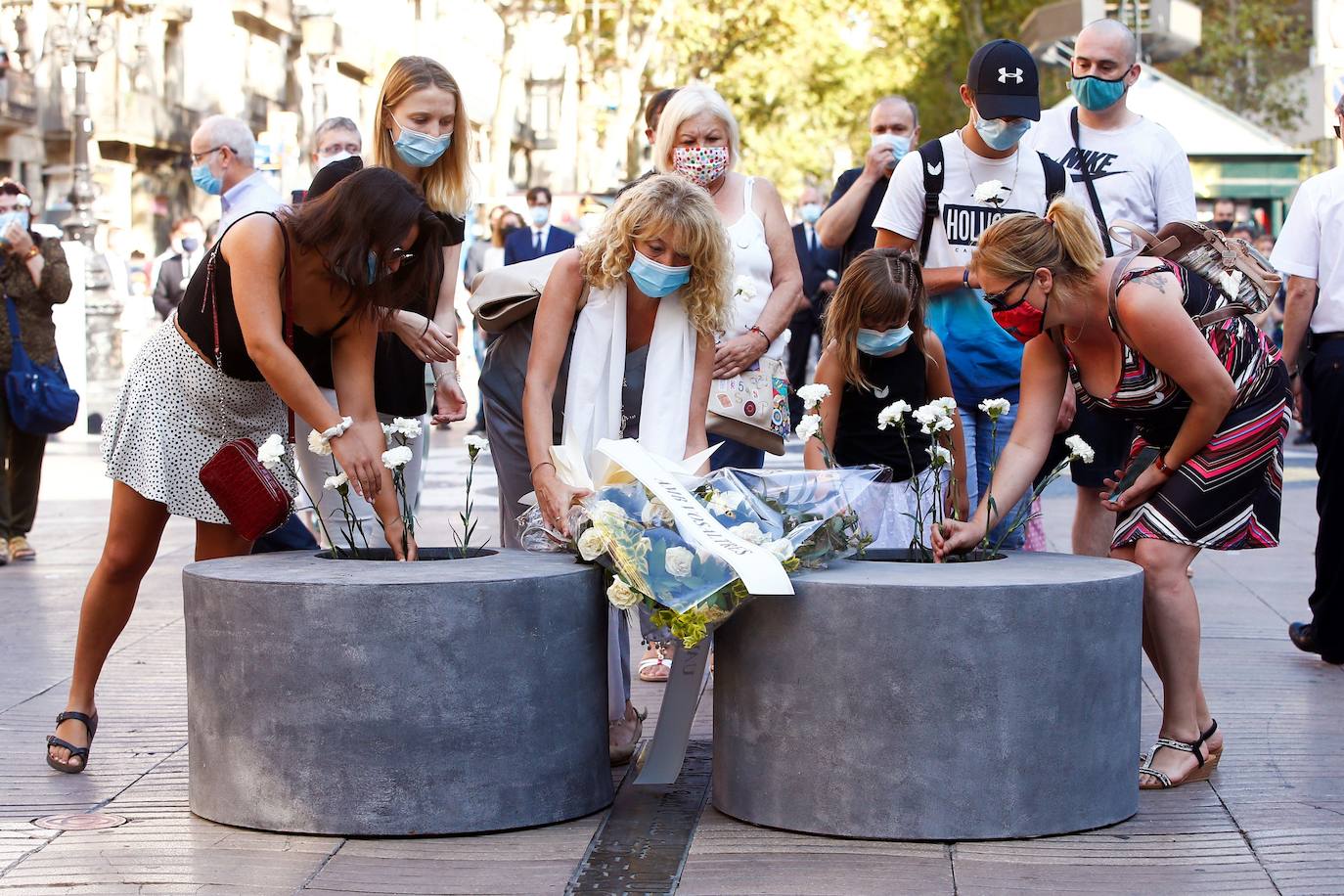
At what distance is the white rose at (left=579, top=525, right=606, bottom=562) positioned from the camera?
4.79 m

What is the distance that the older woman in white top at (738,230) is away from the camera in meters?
6.28

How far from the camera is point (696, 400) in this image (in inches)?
216

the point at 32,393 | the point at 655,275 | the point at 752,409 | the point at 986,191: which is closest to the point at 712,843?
the point at 655,275

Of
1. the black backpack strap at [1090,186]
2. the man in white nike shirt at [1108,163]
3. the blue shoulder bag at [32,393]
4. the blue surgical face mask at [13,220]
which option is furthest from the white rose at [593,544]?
the blue surgical face mask at [13,220]

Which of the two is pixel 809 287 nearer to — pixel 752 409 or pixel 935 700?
pixel 752 409

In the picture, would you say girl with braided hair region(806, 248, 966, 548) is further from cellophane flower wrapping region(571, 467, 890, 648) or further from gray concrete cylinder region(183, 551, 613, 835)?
gray concrete cylinder region(183, 551, 613, 835)

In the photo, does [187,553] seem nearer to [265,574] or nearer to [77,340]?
[265,574]

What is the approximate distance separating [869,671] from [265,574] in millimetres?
1495

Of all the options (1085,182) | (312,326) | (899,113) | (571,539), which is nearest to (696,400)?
(571,539)

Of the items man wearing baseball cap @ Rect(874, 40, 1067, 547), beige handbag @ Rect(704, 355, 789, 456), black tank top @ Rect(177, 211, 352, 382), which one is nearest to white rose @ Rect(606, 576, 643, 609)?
black tank top @ Rect(177, 211, 352, 382)

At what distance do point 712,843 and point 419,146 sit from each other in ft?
8.38

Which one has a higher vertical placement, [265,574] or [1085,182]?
[1085,182]

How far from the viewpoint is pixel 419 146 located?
6.12 m

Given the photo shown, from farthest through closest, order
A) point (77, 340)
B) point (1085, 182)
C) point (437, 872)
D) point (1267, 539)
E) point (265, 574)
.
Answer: point (77, 340)
point (1085, 182)
point (1267, 539)
point (265, 574)
point (437, 872)
